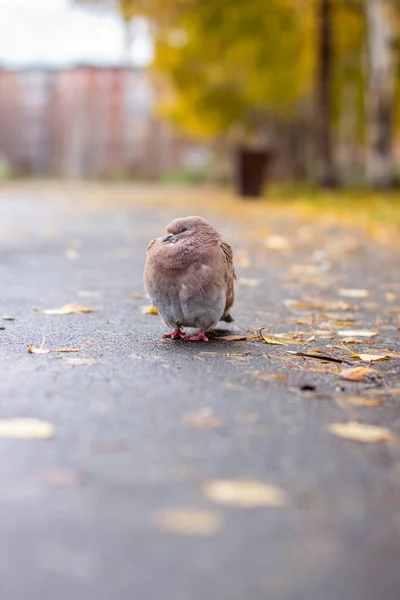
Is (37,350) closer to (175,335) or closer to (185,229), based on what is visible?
(175,335)

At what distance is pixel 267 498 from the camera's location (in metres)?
2.17

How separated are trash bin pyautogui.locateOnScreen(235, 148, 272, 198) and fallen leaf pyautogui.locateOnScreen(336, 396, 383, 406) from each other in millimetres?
17433

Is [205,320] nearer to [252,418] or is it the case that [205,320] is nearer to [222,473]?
[252,418]

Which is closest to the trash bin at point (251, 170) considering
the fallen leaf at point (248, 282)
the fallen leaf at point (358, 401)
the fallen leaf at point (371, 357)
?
the fallen leaf at point (248, 282)

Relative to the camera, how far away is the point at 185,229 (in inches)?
157

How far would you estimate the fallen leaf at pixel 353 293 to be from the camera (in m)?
6.19

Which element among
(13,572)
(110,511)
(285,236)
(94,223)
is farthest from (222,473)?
(94,223)

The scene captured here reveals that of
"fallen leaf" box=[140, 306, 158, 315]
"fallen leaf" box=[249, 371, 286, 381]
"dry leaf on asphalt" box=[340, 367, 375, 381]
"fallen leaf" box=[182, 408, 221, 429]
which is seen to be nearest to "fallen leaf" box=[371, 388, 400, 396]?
"dry leaf on asphalt" box=[340, 367, 375, 381]

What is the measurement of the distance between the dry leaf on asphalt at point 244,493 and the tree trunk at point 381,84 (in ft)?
58.0

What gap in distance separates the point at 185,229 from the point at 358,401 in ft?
4.15

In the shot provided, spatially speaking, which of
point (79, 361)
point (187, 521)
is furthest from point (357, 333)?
point (187, 521)

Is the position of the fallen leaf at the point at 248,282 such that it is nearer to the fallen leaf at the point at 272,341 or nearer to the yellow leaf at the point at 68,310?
the yellow leaf at the point at 68,310

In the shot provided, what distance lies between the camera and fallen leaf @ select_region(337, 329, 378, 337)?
4512 millimetres

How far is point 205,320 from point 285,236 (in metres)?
7.31
